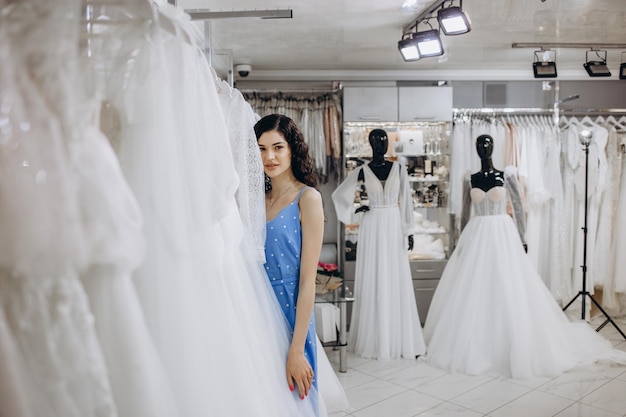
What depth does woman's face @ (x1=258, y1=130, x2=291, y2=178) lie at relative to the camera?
1.78 meters

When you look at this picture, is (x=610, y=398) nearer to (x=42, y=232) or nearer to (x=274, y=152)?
(x=274, y=152)

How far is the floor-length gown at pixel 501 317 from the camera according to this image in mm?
3682

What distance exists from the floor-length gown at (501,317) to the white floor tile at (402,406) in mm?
539

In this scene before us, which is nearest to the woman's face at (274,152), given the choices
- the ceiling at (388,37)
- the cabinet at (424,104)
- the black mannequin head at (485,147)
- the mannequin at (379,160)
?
the ceiling at (388,37)

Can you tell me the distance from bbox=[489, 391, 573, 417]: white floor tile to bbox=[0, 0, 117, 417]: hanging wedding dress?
2.80m

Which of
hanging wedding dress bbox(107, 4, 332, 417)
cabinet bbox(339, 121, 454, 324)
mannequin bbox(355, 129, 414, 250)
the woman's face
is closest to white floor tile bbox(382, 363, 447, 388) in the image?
mannequin bbox(355, 129, 414, 250)

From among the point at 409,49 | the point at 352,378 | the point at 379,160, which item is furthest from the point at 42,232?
the point at 379,160

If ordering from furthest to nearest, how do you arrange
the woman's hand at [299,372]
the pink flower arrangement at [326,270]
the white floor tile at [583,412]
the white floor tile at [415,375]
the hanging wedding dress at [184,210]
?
the pink flower arrangement at [326,270]
the white floor tile at [415,375]
the white floor tile at [583,412]
the woman's hand at [299,372]
the hanging wedding dress at [184,210]

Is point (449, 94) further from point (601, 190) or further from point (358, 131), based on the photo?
point (601, 190)

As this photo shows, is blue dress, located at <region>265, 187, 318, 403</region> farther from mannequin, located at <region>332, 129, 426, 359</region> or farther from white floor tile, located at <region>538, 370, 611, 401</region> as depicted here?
mannequin, located at <region>332, 129, 426, 359</region>

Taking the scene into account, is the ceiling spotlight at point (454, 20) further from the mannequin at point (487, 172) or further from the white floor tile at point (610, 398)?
the white floor tile at point (610, 398)

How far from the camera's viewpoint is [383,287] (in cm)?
428

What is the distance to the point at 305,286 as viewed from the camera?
1.65 m

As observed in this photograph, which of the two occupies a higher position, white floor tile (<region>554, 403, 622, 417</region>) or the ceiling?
the ceiling
